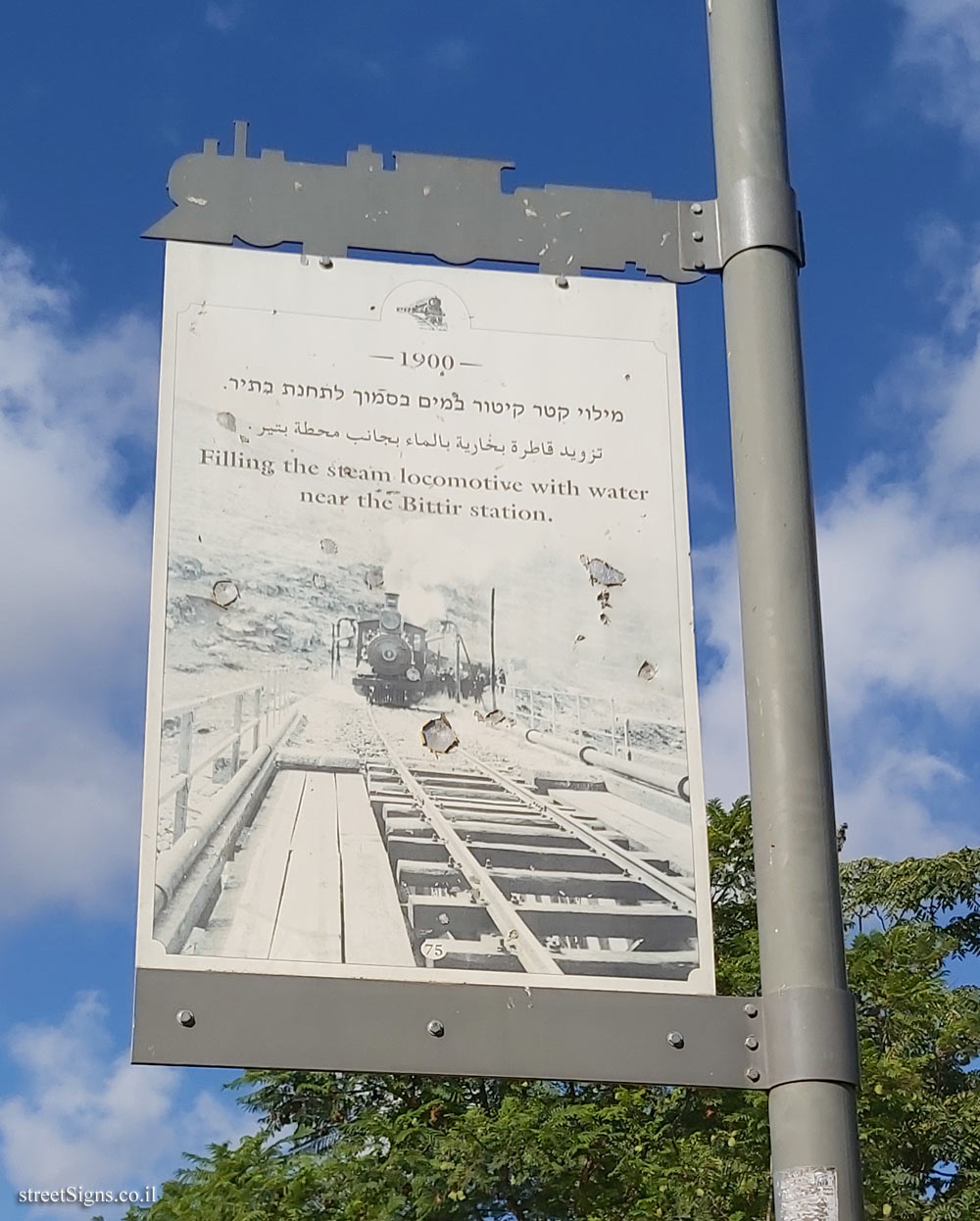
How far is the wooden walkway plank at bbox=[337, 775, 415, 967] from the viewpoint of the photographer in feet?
12.1

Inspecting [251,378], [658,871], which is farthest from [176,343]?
[658,871]

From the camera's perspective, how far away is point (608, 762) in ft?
13.2

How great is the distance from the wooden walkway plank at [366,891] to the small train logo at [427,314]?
123 cm

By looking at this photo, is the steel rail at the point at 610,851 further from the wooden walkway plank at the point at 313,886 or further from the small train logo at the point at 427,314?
the small train logo at the point at 427,314

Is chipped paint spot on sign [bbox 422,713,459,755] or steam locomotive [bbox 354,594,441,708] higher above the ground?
steam locomotive [bbox 354,594,441,708]

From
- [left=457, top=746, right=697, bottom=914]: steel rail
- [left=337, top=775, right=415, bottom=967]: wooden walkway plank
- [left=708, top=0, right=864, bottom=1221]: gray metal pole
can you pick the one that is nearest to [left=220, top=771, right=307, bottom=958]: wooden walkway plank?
[left=337, top=775, right=415, bottom=967]: wooden walkway plank

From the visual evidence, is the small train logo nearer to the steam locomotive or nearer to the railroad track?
the steam locomotive

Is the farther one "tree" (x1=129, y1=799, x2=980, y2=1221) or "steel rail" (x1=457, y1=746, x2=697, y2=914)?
"tree" (x1=129, y1=799, x2=980, y2=1221)

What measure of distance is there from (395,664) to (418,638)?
0.09m

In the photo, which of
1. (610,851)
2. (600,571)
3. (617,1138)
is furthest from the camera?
(617,1138)

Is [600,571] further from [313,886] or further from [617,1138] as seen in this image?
[617,1138]

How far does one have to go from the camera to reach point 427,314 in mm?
4414

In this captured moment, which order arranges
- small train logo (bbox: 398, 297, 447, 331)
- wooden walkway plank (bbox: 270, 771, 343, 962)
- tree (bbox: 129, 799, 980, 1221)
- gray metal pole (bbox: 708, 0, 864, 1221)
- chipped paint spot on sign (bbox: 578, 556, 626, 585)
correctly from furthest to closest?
tree (bbox: 129, 799, 980, 1221) → small train logo (bbox: 398, 297, 447, 331) → chipped paint spot on sign (bbox: 578, 556, 626, 585) → wooden walkway plank (bbox: 270, 771, 343, 962) → gray metal pole (bbox: 708, 0, 864, 1221)

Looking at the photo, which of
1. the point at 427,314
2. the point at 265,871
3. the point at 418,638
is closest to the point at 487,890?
the point at 265,871
